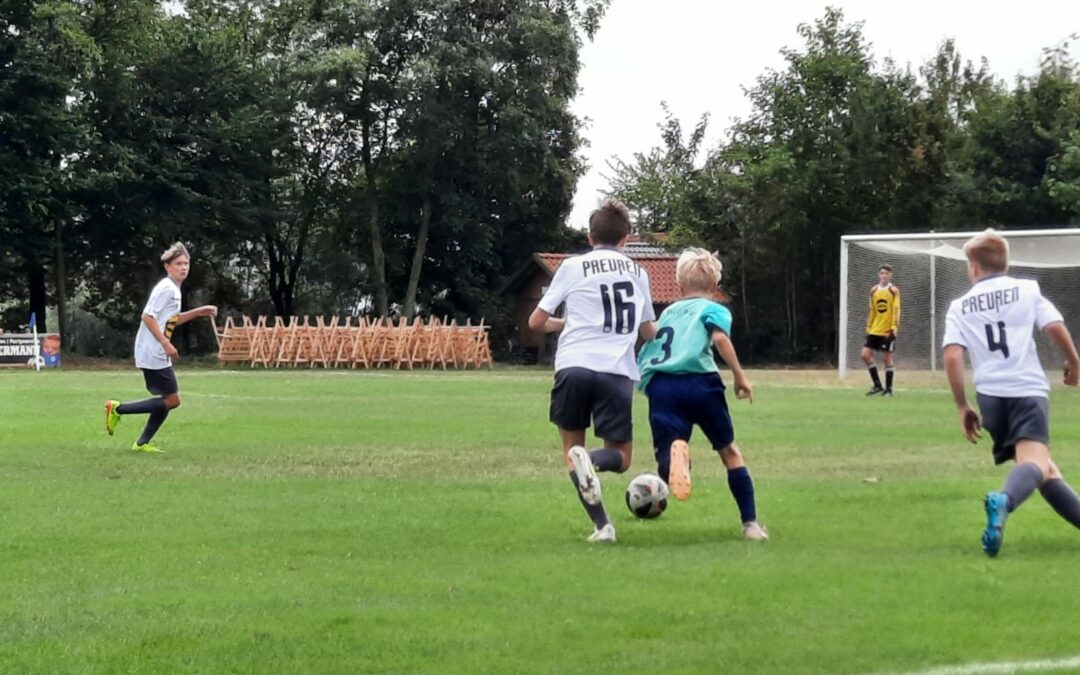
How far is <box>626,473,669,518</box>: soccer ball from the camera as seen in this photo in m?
8.55

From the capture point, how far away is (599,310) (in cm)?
843

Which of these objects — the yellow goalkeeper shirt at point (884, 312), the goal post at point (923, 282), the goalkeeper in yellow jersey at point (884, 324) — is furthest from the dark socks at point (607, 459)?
the goal post at point (923, 282)

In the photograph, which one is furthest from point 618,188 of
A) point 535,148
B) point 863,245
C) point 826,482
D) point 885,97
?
point 826,482

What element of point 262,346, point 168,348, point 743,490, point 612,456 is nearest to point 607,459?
point 612,456

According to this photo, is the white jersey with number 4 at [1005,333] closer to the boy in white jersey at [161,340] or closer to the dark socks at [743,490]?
the dark socks at [743,490]

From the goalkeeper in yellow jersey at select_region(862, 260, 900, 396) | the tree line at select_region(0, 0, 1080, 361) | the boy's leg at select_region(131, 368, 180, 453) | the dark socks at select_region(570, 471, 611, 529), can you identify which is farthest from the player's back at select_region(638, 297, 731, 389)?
the tree line at select_region(0, 0, 1080, 361)

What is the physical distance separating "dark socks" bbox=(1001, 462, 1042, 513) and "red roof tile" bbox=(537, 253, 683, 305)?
4601 centimetres

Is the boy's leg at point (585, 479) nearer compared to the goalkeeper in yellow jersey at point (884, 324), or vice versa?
the boy's leg at point (585, 479)

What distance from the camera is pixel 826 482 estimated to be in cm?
1142

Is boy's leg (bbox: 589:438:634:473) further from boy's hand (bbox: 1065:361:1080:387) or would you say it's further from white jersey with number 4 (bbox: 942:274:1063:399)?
boy's hand (bbox: 1065:361:1080:387)

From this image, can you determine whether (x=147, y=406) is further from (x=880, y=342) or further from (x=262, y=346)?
(x=262, y=346)

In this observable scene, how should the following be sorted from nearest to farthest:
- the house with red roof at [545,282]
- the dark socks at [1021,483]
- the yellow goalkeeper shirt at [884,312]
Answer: the dark socks at [1021,483] → the yellow goalkeeper shirt at [884,312] → the house with red roof at [545,282]

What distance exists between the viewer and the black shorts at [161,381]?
1427 centimetres

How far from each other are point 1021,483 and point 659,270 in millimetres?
48793
